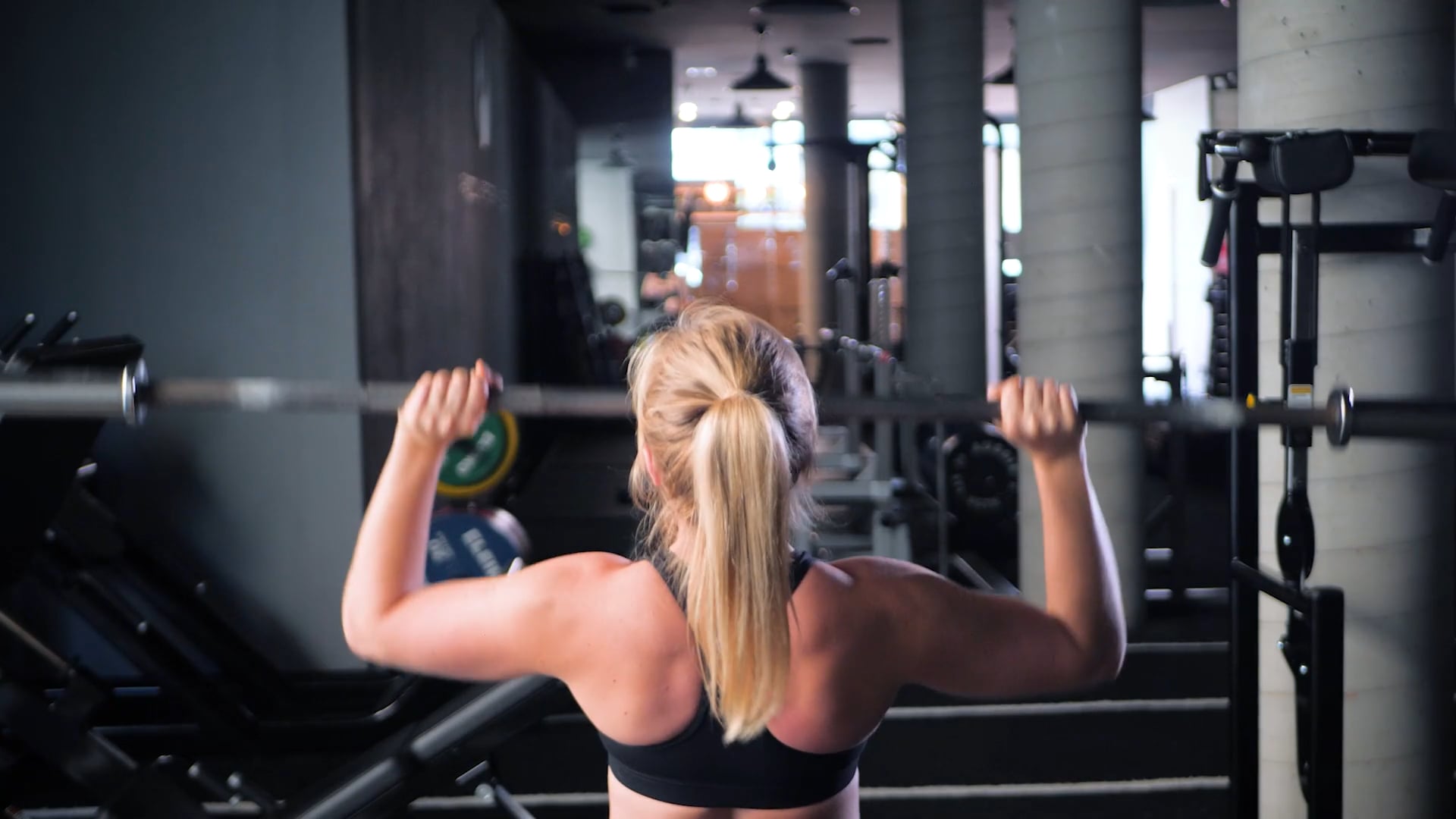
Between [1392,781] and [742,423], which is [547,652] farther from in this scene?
[1392,781]

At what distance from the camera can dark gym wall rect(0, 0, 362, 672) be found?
3.71 meters

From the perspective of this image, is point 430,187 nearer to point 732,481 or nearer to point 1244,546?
point 1244,546

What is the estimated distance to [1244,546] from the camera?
82.7 inches

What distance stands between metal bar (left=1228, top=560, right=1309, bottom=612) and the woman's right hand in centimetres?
73

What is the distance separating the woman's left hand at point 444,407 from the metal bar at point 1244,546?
134 cm

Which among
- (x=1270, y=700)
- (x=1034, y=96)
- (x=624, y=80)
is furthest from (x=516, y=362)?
(x=1270, y=700)

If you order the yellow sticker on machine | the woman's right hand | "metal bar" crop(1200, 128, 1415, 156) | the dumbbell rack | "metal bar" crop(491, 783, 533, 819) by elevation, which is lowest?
"metal bar" crop(491, 783, 533, 819)

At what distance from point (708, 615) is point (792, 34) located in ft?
33.1

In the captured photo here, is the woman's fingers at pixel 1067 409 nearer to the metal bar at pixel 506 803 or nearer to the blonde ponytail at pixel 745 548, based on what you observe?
the blonde ponytail at pixel 745 548

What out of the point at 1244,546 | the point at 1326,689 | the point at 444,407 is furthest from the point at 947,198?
the point at 444,407

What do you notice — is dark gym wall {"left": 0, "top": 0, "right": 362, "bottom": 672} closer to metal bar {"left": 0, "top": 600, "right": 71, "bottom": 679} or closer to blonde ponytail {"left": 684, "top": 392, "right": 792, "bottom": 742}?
metal bar {"left": 0, "top": 600, "right": 71, "bottom": 679}

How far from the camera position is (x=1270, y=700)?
8.27ft

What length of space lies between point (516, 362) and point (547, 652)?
7.10 metres

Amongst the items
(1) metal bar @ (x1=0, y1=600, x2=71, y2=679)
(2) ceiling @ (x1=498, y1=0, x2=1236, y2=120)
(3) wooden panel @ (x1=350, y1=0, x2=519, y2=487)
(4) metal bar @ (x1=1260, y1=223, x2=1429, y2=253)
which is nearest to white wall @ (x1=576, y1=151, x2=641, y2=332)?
(2) ceiling @ (x1=498, y1=0, x2=1236, y2=120)
